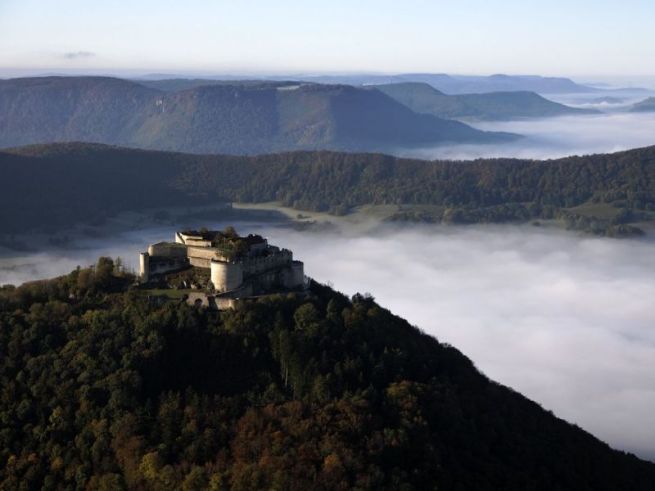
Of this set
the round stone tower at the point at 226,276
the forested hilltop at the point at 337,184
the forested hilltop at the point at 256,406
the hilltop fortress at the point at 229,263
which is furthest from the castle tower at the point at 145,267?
the forested hilltop at the point at 337,184

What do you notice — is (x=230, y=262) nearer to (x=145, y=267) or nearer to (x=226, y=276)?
(x=226, y=276)

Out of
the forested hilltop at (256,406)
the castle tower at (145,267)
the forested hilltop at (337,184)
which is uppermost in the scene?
the castle tower at (145,267)

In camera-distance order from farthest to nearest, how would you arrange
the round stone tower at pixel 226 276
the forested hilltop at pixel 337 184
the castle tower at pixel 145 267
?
1. the forested hilltop at pixel 337 184
2. the castle tower at pixel 145 267
3. the round stone tower at pixel 226 276

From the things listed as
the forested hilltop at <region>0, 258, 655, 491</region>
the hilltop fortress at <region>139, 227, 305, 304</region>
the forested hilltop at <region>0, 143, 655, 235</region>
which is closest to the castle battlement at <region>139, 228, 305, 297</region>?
the hilltop fortress at <region>139, 227, 305, 304</region>

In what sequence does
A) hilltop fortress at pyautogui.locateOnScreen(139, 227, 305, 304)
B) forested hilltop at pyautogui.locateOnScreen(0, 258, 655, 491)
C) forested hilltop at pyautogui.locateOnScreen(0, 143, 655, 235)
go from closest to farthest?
forested hilltop at pyautogui.locateOnScreen(0, 258, 655, 491)
hilltop fortress at pyautogui.locateOnScreen(139, 227, 305, 304)
forested hilltop at pyautogui.locateOnScreen(0, 143, 655, 235)

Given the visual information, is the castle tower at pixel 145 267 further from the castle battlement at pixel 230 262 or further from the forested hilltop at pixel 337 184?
the forested hilltop at pixel 337 184

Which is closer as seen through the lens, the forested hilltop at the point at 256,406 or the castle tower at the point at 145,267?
the forested hilltop at the point at 256,406

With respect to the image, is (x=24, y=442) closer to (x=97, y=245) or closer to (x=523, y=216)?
(x=97, y=245)

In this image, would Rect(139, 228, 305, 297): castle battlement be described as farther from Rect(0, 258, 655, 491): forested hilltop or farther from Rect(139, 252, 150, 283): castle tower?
Rect(0, 258, 655, 491): forested hilltop
